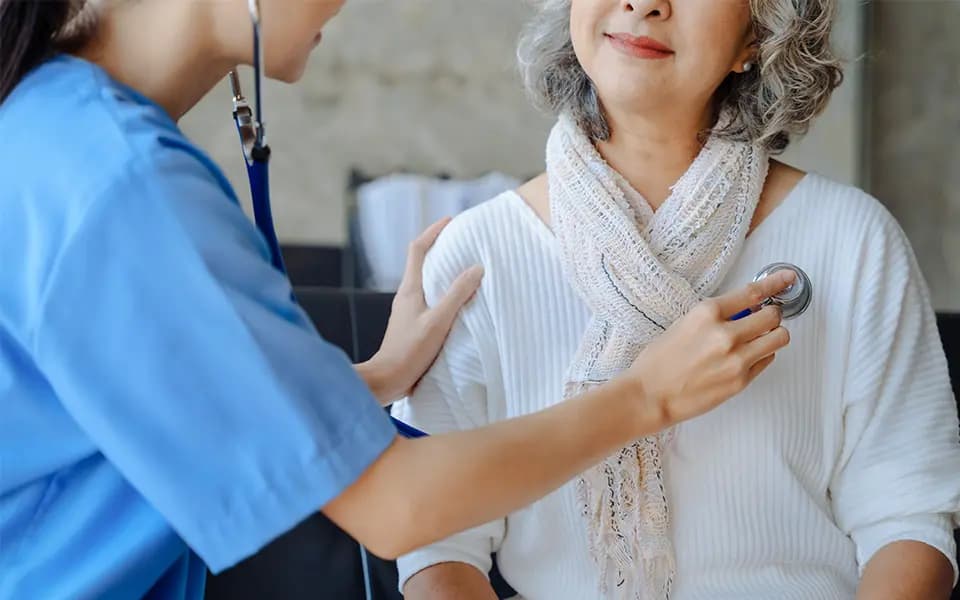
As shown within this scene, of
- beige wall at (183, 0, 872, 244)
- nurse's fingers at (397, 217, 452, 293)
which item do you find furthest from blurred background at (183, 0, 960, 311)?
nurse's fingers at (397, 217, 452, 293)

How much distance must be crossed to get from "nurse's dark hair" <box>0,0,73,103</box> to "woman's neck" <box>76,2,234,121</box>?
0.04 meters

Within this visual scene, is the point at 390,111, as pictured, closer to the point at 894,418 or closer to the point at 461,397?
the point at 461,397

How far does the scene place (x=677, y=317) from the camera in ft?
4.91

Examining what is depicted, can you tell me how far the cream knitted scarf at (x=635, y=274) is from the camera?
148 centimetres

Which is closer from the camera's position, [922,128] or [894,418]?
[894,418]

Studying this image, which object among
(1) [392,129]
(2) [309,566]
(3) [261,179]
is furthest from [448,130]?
(3) [261,179]

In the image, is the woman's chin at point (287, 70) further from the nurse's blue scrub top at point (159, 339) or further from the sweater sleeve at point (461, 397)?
the sweater sleeve at point (461, 397)

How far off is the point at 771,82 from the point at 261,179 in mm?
794

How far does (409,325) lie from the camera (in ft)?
5.15

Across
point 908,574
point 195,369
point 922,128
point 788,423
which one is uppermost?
point 195,369

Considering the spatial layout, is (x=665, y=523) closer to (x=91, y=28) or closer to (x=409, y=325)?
(x=409, y=325)

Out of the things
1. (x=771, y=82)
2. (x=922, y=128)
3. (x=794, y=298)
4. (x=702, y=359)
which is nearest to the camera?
(x=702, y=359)

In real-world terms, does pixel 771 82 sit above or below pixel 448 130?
above

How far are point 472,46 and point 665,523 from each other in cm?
287
